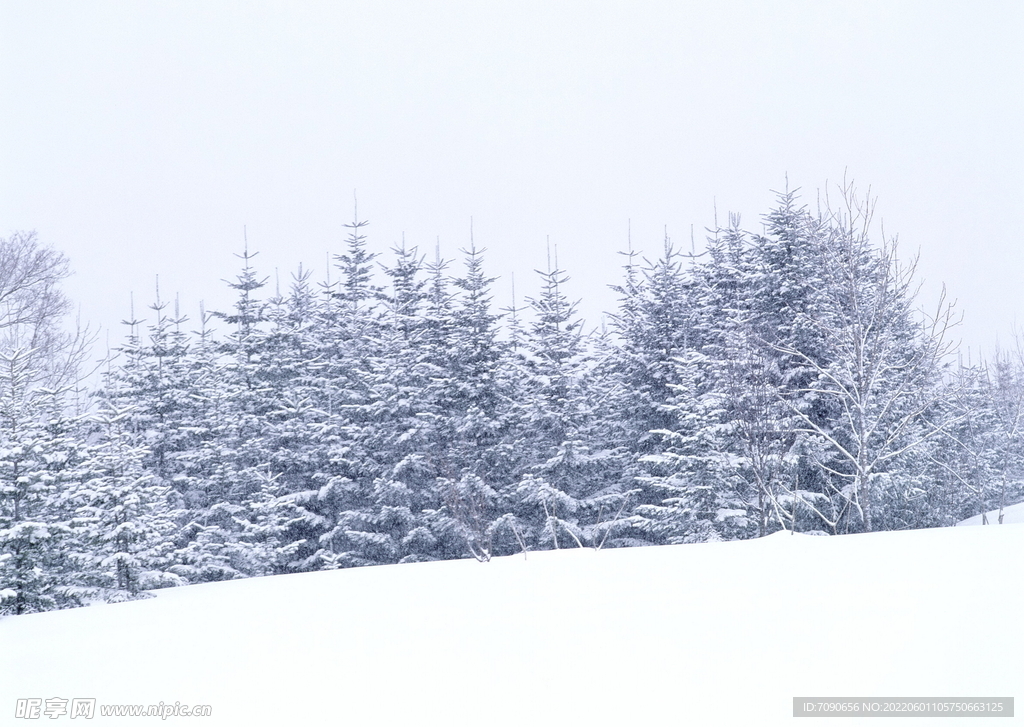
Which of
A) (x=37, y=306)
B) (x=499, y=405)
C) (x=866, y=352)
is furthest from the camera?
(x=499, y=405)

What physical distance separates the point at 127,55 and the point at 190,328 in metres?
196

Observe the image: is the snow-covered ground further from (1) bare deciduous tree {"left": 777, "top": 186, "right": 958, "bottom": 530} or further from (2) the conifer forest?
(2) the conifer forest

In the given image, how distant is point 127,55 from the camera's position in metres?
178

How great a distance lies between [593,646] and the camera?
11.1 feet

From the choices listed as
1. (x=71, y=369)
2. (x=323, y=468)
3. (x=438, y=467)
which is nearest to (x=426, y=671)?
(x=438, y=467)

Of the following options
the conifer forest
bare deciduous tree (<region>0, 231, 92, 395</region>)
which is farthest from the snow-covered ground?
bare deciduous tree (<region>0, 231, 92, 395</region>)

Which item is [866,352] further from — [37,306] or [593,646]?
[37,306]

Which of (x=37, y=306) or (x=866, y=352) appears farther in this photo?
(x=37, y=306)

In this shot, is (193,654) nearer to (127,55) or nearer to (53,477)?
(53,477)

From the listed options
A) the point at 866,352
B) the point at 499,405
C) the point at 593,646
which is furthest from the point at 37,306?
the point at 866,352

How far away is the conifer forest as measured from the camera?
1658 cm

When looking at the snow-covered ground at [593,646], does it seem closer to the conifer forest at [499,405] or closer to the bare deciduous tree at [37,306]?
the conifer forest at [499,405]

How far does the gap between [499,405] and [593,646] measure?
17.1 metres

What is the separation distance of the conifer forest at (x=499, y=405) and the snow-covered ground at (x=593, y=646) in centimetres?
1004
